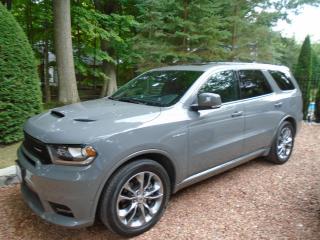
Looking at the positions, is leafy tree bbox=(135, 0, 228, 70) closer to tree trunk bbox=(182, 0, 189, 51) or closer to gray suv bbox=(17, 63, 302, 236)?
tree trunk bbox=(182, 0, 189, 51)

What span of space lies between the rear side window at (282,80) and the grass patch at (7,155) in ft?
14.3

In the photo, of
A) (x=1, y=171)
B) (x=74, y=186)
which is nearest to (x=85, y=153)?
(x=74, y=186)

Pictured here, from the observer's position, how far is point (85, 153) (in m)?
2.68

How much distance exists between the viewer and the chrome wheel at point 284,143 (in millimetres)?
5121

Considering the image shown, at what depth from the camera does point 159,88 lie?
397 cm

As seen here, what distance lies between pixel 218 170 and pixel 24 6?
10.2 meters

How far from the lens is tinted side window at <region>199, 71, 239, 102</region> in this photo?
153 inches

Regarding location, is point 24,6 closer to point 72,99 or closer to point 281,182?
point 72,99

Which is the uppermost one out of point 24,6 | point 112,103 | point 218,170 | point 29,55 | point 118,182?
point 24,6

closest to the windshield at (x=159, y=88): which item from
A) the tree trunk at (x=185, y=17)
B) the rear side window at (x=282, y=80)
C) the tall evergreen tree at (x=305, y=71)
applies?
the rear side window at (x=282, y=80)

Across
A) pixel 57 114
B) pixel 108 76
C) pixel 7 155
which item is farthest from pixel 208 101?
pixel 108 76

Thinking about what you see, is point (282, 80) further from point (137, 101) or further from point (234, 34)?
point (234, 34)

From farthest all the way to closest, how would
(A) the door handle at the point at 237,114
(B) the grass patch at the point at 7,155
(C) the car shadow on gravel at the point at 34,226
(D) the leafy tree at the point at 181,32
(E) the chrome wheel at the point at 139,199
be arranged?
(D) the leafy tree at the point at 181,32 < (B) the grass patch at the point at 7,155 < (A) the door handle at the point at 237,114 < (C) the car shadow on gravel at the point at 34,226 < (E) the chrome wheel at the point at 139,199

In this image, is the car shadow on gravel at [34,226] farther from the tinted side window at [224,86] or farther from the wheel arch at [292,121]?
the wheel arch at [292,121]
